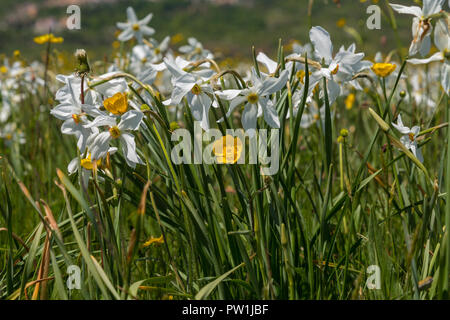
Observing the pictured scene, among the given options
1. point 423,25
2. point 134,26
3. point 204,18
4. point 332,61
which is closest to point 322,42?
point 332,61

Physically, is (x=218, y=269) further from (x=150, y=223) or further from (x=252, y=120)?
(x=150, y=223)

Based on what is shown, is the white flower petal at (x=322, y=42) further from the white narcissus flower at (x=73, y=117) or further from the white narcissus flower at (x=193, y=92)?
the white narcissus flower at (x=73, y=117)

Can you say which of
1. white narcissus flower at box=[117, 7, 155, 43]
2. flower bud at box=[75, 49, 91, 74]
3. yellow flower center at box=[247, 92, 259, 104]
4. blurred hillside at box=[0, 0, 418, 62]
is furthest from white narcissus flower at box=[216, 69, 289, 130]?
blurred hillside at box=[0, 0, 418, 62]

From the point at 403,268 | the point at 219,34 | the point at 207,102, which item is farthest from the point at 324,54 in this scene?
the point at 219,34

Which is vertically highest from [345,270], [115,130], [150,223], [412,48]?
[412,48]

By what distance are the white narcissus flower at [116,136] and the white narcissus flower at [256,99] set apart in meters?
0.24

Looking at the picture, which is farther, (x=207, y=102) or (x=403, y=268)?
(x=403, y=268)

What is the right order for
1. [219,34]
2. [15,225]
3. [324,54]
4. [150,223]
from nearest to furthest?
1. [324,54]
2. [150,223]
3. [15,225]
4. [219,34]

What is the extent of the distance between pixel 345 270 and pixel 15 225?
Answer: 5.05 feet

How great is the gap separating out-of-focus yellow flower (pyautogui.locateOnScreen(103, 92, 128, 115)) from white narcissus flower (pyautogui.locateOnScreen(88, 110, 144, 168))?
0.02 m
